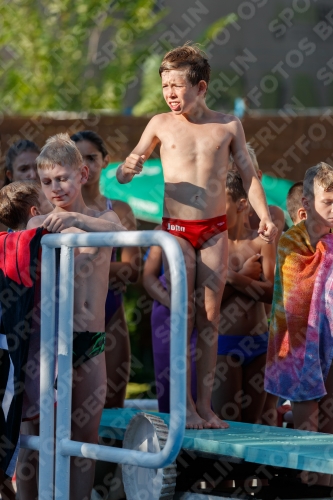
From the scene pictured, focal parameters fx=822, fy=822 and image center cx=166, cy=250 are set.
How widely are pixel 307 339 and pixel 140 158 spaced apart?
1.03 metres

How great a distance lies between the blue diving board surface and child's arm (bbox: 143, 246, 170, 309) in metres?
0.84

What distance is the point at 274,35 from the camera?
1656 centimetres

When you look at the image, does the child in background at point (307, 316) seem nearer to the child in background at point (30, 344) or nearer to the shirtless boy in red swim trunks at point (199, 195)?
the shirtless boy in red swim trunks at point (199, 195)

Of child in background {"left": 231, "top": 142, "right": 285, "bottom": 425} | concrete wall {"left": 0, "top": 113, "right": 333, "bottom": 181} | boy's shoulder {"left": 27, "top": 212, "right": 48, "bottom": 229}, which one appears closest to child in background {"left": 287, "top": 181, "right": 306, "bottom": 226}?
child in background {"left": 231, "top": 142, "right": 285, "bottom": 425}

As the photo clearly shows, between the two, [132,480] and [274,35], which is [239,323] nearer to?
[132,480]

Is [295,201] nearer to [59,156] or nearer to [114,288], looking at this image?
[114,288]

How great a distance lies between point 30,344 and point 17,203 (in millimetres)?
680

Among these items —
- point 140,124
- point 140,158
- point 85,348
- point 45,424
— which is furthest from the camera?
point 140,124

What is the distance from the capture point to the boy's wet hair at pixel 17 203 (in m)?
3.44

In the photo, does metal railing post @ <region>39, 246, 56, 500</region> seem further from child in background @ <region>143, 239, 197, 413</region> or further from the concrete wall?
the concrete wall

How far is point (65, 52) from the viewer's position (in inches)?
554

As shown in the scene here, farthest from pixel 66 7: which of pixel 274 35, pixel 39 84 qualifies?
pixel 274 35

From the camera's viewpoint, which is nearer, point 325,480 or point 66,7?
point 325,480

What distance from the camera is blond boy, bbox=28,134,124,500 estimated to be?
302 centimetres
